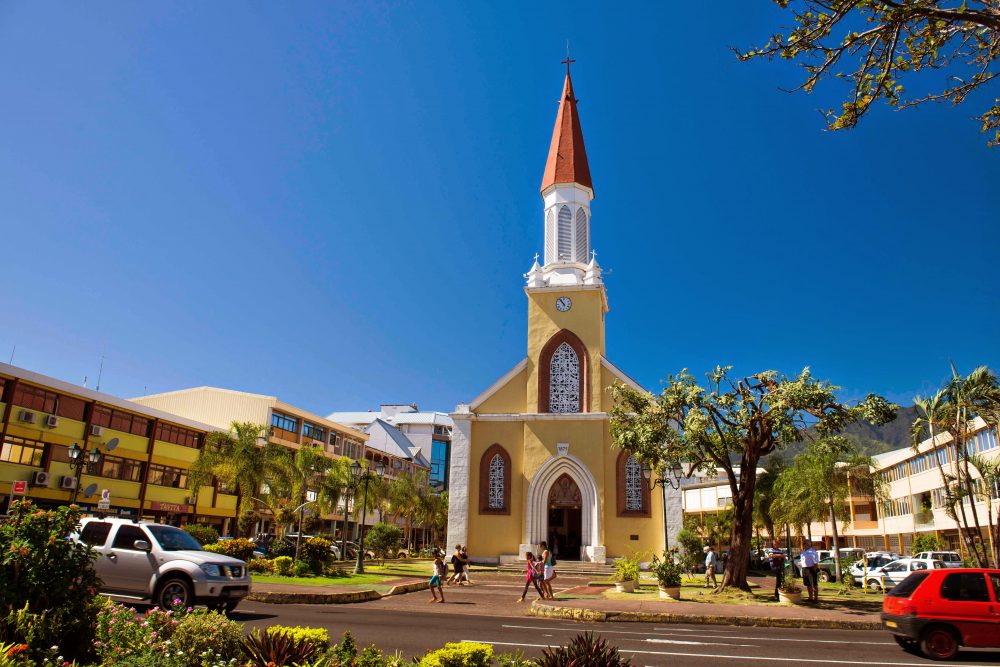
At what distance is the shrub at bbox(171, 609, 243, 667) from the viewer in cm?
584

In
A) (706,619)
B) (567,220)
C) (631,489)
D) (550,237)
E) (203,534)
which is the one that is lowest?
(706,619)

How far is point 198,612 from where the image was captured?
6844 mm

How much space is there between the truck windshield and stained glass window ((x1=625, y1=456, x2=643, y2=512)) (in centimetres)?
2211

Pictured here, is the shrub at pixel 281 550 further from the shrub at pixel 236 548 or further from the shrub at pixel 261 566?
the shrub at pixel 261 566

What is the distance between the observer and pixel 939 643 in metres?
10.9

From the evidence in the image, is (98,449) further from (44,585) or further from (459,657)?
(459,657)

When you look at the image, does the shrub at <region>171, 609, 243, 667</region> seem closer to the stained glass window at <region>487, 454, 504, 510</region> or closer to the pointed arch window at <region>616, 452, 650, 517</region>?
the pointed arch window at <region>616, 452, 650, 517</region>

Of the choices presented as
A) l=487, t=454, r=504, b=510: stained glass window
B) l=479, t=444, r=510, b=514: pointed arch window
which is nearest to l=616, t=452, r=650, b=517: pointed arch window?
l=479, t=444, r=510, b=514: pointed arch window

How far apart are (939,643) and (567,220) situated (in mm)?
28849

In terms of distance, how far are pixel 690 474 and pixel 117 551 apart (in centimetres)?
1610

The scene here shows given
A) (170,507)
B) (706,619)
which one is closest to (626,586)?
(706,619)

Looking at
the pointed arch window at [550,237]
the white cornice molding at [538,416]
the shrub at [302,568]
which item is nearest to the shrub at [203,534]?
the shrub at [302,568]

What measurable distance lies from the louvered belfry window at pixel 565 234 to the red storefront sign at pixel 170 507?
26.2 m

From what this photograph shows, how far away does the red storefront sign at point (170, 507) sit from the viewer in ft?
126
